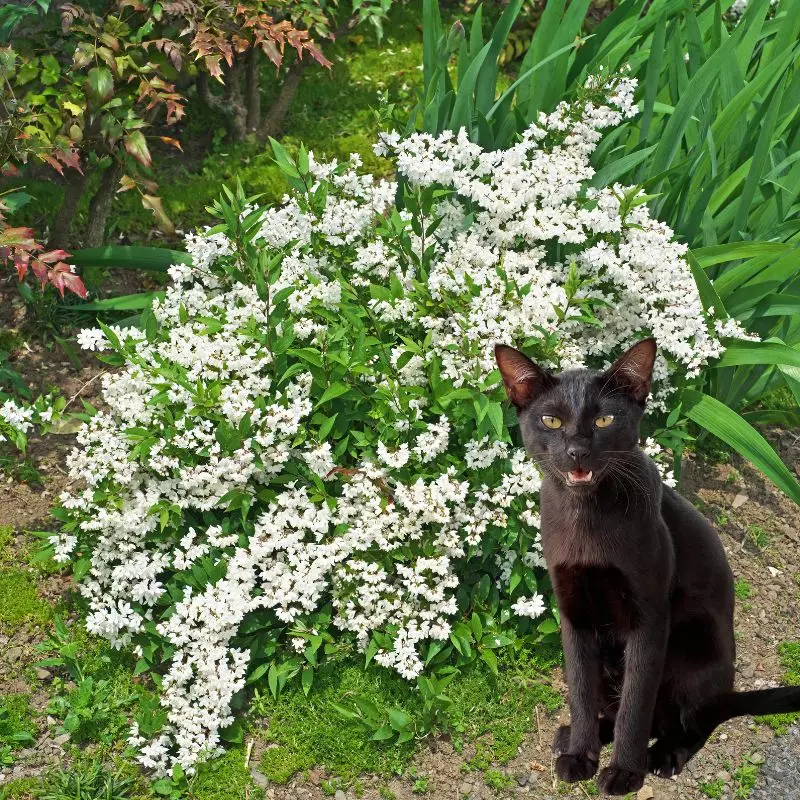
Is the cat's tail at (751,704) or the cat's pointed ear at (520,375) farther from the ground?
the cat's pointed ear at (520,375)

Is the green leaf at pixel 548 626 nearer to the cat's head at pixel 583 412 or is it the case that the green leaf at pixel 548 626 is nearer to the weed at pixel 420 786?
the weed at pixel 420 786

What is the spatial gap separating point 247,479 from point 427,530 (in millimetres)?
884

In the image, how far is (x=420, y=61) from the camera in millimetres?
8914

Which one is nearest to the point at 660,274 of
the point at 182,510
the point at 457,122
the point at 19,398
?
the point at 457,122

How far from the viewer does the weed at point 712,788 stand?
4.62 metres

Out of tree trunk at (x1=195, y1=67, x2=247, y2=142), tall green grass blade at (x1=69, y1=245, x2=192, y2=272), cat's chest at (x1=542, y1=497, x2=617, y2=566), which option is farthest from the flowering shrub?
tree trunk at (x1=195, y1=67, x2=247, y2=142)

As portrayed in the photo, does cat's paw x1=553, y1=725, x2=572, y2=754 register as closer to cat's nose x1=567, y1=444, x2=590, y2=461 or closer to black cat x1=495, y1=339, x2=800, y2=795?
black cat x1=495, y1=339, x2=800, y2=795

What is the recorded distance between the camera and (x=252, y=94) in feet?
25.6

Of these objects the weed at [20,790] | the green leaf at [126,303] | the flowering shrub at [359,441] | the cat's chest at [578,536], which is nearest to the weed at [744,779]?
the flowering shrub at [359,441]

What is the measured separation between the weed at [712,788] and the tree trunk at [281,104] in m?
5.35

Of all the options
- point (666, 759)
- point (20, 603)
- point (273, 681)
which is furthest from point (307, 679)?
point (666, 759)

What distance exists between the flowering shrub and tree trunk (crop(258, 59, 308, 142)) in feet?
8.63

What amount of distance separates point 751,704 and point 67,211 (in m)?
4.92

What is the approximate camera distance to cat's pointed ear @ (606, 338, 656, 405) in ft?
12.1
